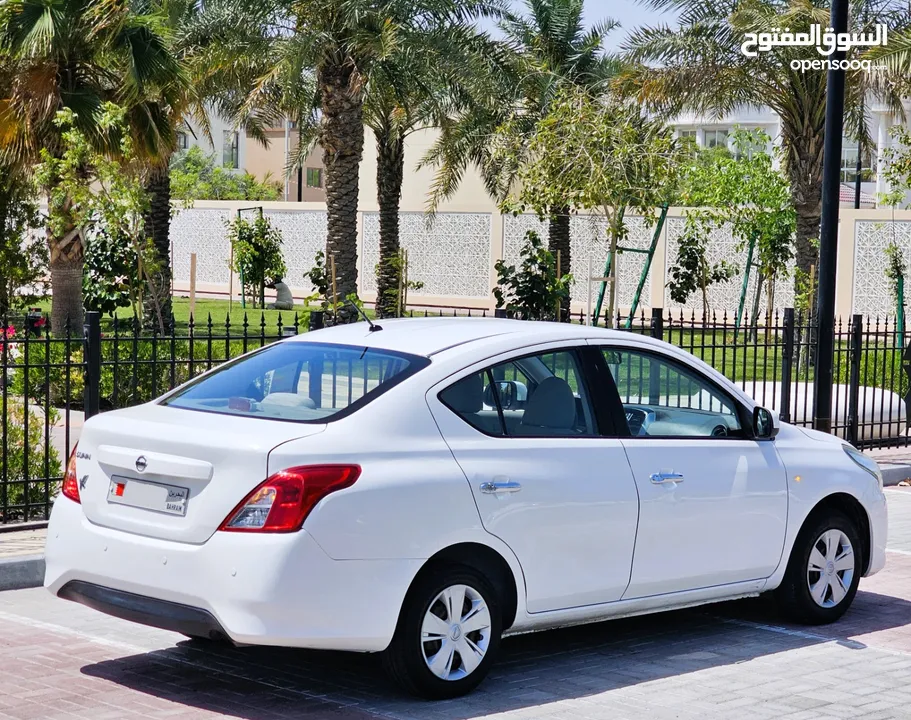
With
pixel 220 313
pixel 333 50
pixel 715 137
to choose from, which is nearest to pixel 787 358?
pixel 333 50

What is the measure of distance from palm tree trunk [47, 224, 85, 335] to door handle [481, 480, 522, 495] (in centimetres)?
1647

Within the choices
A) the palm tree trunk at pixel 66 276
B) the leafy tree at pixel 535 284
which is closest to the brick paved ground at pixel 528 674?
the palm tree trunk at pixel 66 276

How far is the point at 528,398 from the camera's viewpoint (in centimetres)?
622

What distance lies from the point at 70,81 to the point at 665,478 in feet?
55.3

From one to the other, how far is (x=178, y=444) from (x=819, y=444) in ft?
11.7

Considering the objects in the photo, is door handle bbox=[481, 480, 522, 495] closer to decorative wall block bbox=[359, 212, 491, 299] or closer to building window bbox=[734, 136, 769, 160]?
building window bbox=[734, 136, 769, 160]

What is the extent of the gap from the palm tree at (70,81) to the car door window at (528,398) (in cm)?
1497

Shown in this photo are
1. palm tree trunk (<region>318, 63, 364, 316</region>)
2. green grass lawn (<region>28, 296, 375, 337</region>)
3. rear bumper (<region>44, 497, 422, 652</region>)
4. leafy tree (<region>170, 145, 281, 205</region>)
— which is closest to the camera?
rear bumper (<region>44, 497, 422, 652</region>)

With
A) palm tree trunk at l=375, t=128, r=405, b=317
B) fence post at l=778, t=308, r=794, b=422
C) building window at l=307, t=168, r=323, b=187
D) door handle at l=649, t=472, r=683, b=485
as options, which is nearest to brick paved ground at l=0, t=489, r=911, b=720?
door handle at l=649, t=472, r=683, b=485

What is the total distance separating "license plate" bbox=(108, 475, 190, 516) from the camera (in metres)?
5.42

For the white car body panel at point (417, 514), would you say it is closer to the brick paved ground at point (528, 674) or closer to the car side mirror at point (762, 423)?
the car side mirror at point (762, 423)

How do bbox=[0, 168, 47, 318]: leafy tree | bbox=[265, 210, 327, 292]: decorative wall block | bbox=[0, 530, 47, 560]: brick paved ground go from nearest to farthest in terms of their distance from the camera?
bbox=[0, 530, 47, 560]: brick paved ground → bbox=[0, 168, 47, 318]: leafy tree → bbox=[265, 210, 327, 292]: decorative wall block

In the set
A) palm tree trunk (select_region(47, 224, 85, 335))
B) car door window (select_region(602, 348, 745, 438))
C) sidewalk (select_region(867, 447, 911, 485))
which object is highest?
palm tree trunk (select_region(47, 224, 85, 335))

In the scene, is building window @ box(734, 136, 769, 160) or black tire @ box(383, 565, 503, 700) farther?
building window @ box(734, 136, 769, 160)
